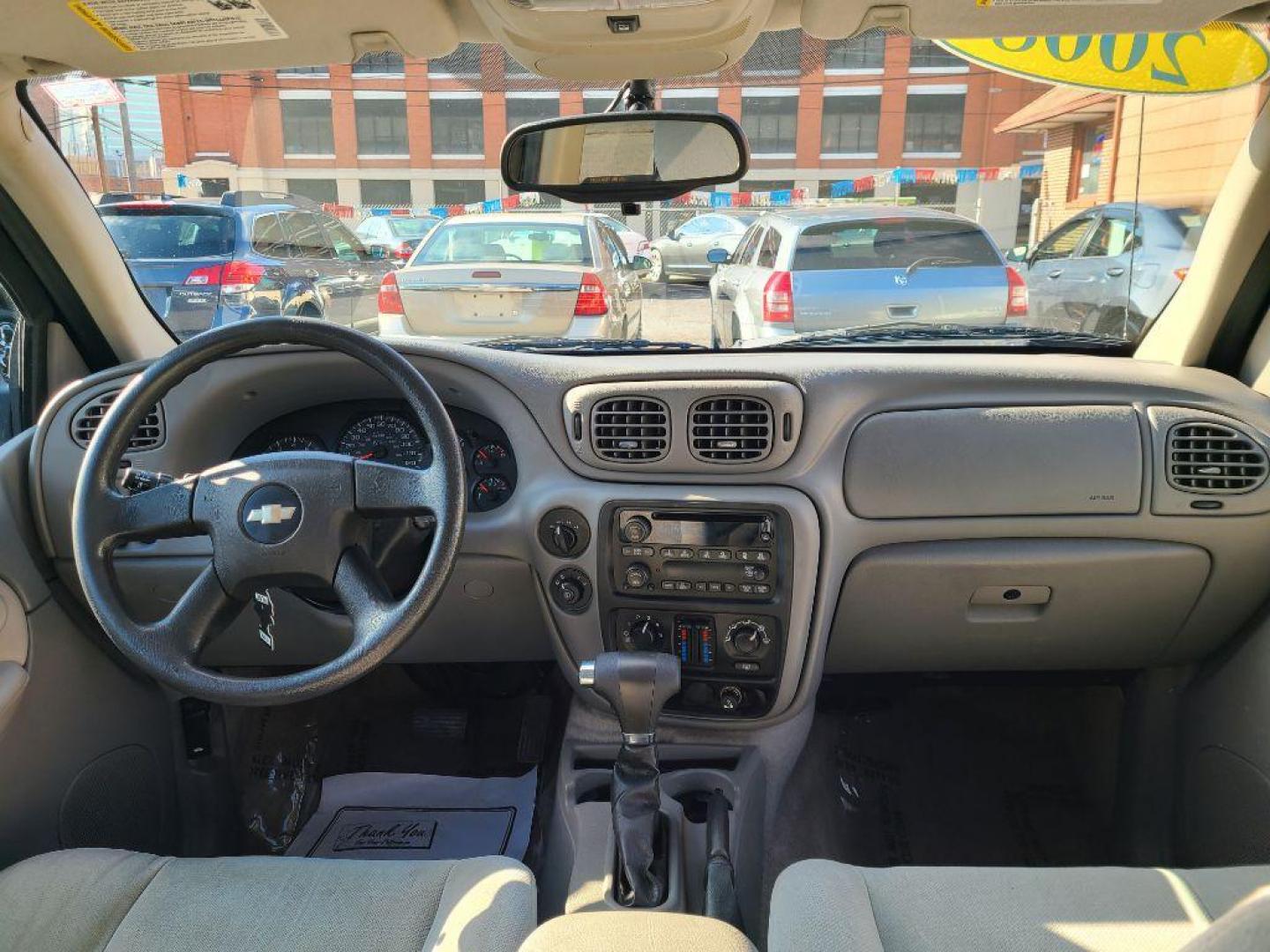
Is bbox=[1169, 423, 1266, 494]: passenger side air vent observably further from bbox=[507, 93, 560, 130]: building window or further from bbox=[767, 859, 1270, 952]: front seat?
bbox=[507, 93, 560, 130]: building window

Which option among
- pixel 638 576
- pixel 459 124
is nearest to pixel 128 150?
pixel 459 124

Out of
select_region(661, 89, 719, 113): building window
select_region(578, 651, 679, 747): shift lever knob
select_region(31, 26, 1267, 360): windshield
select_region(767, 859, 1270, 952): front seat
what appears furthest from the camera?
select_region(31, 26, 1267, 360): windshield

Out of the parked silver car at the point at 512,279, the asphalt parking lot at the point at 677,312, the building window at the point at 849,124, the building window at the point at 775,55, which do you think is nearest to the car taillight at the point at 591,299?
the parked silver car at the point at 512,279

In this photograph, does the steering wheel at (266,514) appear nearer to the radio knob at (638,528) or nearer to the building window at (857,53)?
the radio knob at (638,528)

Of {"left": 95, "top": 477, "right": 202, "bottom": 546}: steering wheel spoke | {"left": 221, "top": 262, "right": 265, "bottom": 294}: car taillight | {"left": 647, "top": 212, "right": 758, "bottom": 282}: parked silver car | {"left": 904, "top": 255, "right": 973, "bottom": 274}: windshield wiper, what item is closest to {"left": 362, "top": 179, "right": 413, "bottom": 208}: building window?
{"left": 221, "top": 262, "right": 265, "bottom": 294}: car taillight

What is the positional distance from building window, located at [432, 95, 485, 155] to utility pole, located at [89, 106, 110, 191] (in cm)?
86

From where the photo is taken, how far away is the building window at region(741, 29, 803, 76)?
1964 millimetres

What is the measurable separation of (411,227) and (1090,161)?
2058mm

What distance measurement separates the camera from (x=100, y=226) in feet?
8.13

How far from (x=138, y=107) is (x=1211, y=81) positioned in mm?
2579

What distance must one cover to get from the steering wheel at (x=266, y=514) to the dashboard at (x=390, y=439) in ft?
1.82

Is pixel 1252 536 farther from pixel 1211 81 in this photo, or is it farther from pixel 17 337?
pixel 17 337

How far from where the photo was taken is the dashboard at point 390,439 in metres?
2.27

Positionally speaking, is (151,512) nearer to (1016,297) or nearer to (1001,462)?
(1001,462)
